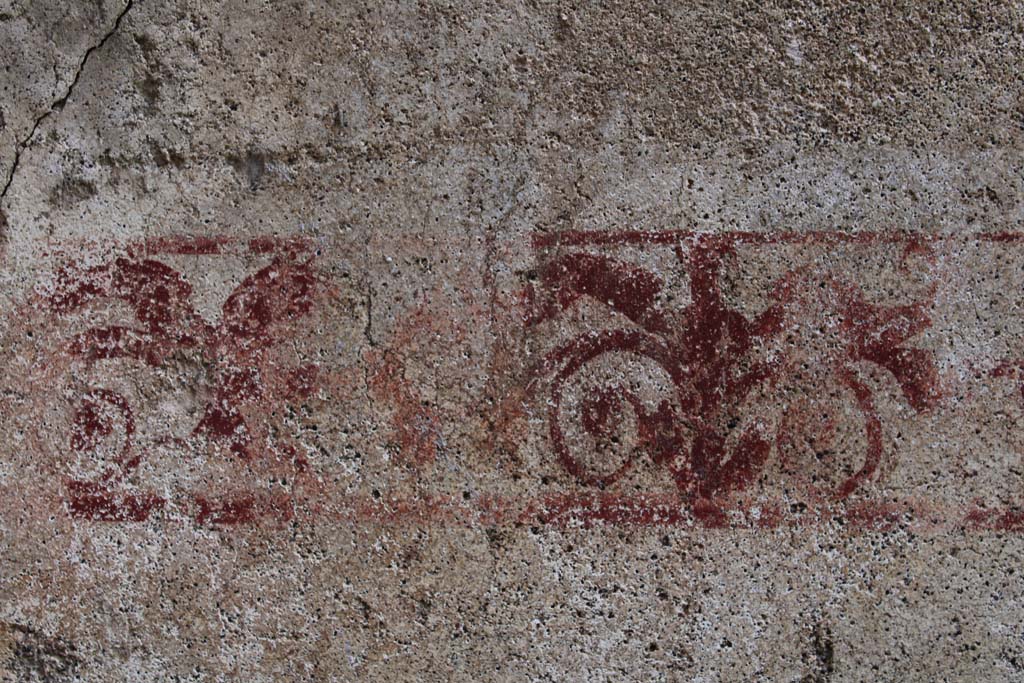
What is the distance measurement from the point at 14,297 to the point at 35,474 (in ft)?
1.61

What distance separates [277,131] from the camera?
1.96m

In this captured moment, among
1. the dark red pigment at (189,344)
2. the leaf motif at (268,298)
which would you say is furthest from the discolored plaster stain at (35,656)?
the leaf motif at (268,298)

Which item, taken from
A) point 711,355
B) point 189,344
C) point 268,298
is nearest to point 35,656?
point 189,344

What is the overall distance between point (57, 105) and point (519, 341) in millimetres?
1434

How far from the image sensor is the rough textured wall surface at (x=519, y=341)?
1.90 metres

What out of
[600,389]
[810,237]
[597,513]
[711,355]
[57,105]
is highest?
[57,105]

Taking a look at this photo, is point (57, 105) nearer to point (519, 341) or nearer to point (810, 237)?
point (519, 341)

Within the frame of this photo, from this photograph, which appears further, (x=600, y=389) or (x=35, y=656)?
(x=35, y=656)

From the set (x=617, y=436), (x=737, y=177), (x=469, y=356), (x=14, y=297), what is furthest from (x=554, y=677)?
(x=14, y=297)

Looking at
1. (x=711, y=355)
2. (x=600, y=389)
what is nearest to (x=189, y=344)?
(x=600, y=389)

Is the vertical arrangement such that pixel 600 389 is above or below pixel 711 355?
below

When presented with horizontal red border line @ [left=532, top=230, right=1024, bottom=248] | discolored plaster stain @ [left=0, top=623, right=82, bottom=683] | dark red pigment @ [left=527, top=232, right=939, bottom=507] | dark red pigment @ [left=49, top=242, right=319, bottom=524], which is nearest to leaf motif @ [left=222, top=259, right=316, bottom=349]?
dark red pigment @ [left=49, top=242, right=319, bottom=524]

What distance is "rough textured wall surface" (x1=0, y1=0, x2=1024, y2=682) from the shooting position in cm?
190

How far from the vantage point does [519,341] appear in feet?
6.30
